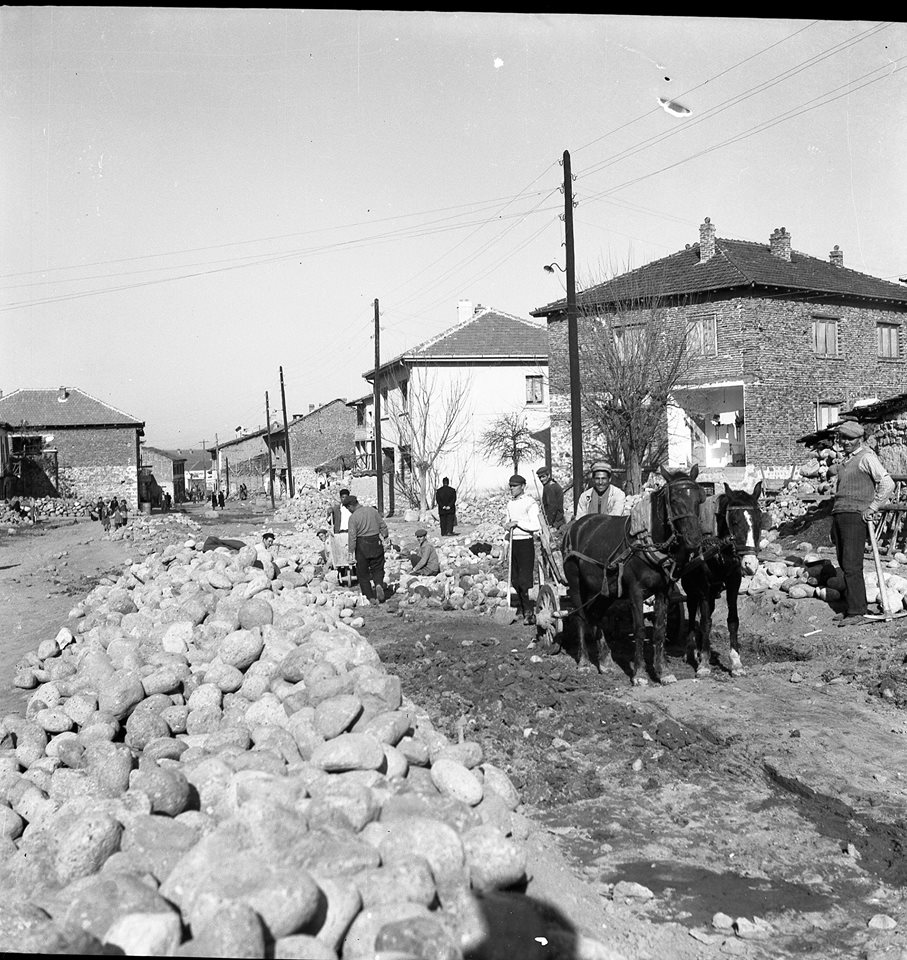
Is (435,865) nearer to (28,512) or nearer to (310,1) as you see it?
(310,1)

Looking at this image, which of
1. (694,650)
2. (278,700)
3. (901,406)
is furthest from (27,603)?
(901,406)

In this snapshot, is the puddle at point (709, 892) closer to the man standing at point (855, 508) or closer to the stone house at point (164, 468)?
the man standing at point (855, 508)

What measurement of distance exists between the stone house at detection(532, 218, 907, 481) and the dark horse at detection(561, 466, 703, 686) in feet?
58.7

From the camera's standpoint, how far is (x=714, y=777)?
232 inches

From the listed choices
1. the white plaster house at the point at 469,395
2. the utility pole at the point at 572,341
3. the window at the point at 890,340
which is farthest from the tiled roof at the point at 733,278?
the utility pole at the point at 572,341

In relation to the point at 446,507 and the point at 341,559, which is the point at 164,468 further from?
the point at 341,559

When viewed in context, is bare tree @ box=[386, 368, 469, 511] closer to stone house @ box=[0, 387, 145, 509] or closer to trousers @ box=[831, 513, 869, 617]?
stone house @ box=[0, 387, 145, 509]

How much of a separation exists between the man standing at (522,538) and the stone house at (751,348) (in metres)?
15.9

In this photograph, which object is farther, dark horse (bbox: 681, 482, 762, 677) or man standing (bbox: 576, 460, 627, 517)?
man standing (bbox: 576, 460, 627, 517)

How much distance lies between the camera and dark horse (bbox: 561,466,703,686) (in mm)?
7758

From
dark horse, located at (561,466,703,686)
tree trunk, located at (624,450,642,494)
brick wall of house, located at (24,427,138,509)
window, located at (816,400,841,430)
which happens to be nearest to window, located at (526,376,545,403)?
window, located at (816,400,841,430)

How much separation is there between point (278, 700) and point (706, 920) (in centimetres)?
352

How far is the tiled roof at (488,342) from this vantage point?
128 feet

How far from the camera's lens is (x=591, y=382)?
84.4 ft
